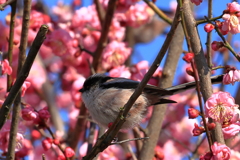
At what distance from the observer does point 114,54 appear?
3.92 metres

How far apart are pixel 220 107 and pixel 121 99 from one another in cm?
98

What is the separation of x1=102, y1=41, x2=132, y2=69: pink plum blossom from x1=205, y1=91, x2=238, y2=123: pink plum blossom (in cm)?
169

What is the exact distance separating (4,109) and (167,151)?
8.59ft

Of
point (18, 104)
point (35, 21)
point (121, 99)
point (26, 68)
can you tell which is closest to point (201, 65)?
point (121, 99)

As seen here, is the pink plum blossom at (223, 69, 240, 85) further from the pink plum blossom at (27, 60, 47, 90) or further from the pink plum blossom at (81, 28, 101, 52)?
the pink plum blossom at (27, 60, 47, 90)

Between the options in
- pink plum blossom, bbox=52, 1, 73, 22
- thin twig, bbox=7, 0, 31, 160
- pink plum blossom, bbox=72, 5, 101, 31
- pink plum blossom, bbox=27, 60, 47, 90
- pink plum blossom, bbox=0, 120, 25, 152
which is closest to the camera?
thin twig, bbox=7, 0, 31, 160

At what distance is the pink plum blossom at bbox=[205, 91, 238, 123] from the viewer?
2242mm

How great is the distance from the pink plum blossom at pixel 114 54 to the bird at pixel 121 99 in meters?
0.53

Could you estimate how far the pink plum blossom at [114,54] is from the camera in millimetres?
3828

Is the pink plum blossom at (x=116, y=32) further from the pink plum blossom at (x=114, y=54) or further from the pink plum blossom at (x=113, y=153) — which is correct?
the pink plum blossom at (x=113, y=153)

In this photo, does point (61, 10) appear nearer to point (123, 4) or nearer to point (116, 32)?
point (116, 32)

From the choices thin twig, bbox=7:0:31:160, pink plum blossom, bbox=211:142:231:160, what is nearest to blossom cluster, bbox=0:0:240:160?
pink plum blossom, bbox=211:142:231:160

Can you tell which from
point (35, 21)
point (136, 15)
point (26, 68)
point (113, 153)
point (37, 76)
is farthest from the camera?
point (37, 76)

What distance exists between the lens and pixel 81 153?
140 inches
